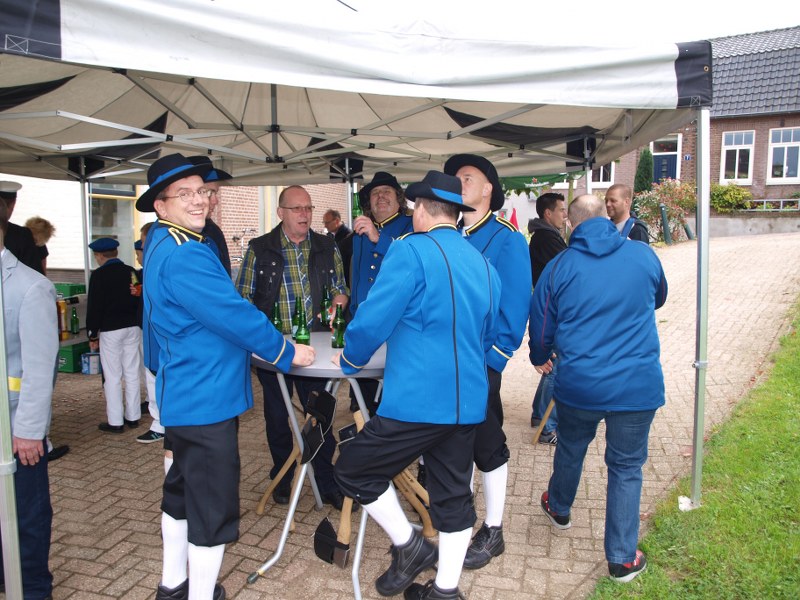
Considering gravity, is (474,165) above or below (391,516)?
above

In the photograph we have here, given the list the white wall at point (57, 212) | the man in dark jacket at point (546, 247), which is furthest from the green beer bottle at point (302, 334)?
the white wall at point (57, 212)

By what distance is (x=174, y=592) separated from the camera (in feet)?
9.09

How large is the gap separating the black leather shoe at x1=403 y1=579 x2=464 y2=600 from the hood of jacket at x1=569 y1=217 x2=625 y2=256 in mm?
1755

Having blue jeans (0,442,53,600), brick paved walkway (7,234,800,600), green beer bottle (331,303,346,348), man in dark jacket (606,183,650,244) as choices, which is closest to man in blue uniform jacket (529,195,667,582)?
brick paved walkway (7,234,800,600)

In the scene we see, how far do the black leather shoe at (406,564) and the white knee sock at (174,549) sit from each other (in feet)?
3.09

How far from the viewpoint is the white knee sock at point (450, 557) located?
279 cm

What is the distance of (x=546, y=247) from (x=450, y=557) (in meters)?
2.98

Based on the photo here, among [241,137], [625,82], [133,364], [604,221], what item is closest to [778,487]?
[604,221]

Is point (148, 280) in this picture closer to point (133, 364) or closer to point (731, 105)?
point (133, 364)

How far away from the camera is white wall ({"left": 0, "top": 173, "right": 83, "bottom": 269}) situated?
32.9 ft

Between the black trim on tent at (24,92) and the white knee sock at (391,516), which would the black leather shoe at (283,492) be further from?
the black trim on tent at (24,92)

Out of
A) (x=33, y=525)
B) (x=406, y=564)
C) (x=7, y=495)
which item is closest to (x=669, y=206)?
(x=406, y=564)

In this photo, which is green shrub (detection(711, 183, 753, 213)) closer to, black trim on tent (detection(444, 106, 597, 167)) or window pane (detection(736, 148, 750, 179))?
window pane (detection(736, 148, 750, 179))

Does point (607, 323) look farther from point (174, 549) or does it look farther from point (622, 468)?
point (174, 549)
